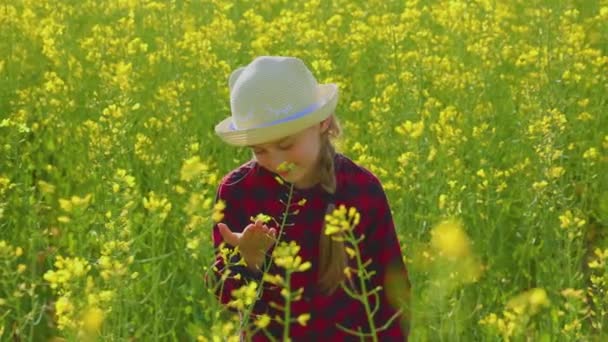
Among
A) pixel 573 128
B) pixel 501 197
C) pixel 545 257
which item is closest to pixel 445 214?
pixel 545 257

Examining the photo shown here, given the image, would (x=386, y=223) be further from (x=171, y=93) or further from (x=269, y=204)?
(x=171, y=93)

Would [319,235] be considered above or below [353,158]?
above

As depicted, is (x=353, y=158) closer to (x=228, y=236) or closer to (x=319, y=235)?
(x=319, y=235)

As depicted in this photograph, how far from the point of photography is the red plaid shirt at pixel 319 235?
7.78 feet

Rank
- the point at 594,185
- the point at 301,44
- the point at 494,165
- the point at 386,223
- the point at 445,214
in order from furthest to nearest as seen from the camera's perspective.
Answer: the point at 301,44, the point at 494,165, the point at 594,185, the point at 445,214, the point at 386,223

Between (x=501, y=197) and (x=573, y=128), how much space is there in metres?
0.54

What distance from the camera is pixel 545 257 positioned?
11.8 ft

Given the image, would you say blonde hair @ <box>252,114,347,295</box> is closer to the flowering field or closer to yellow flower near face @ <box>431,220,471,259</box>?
the flowering field

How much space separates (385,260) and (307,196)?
19cm

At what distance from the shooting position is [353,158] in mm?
4078

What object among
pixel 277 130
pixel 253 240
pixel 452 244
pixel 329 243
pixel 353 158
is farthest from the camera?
pixel 353 158

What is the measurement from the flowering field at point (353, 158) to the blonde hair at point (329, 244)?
207 mm

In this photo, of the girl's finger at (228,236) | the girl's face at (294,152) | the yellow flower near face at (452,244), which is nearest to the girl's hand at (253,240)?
the girl's finger at (228,236)

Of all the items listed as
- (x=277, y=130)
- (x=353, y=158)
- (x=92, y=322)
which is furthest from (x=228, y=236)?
(x=353, y=158)
